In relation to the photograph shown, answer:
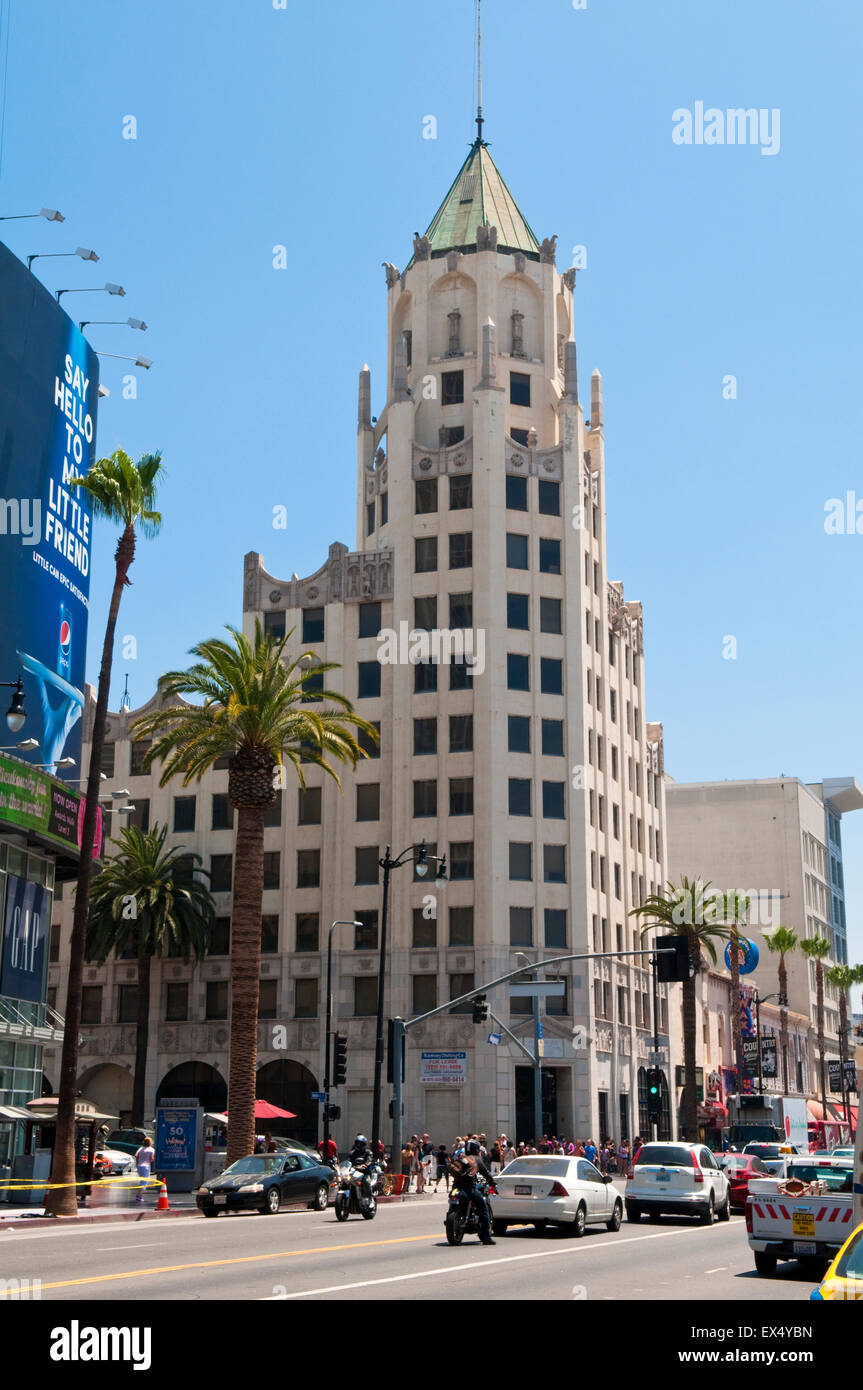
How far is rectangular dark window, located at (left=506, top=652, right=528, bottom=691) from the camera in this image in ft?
228

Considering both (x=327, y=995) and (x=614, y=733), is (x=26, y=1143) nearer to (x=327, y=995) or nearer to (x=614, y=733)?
(x=327, y=995)

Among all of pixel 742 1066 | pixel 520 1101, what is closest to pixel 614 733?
pixel 520 1101

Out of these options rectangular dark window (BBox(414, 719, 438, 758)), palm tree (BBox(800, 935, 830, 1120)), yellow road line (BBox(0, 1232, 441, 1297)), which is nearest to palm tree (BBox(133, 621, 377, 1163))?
yellow road line (BBox(0, 1232, 441, 1297))

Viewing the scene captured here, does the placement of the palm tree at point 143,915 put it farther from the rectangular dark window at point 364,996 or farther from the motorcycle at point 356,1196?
the motorcycle at point 356,1196

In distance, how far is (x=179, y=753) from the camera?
47.2m

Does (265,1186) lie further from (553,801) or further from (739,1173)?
(553,801)

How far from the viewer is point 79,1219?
31266 millimetres

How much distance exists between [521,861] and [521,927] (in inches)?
118

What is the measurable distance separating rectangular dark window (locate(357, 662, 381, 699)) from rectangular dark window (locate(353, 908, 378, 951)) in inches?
409

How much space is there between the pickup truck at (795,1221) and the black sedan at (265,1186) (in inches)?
583

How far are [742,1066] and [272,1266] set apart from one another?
75546mm

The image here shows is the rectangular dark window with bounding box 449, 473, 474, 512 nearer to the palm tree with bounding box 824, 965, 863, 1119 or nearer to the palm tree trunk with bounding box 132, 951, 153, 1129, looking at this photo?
the palm tree trunk with bounding box 132, 951, 153, 1129

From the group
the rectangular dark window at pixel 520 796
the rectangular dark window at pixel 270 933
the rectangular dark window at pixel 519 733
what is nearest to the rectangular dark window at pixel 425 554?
the rectangular dark window at pixel 519 733

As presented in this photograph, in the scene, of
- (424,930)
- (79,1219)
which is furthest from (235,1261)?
(424,930)
